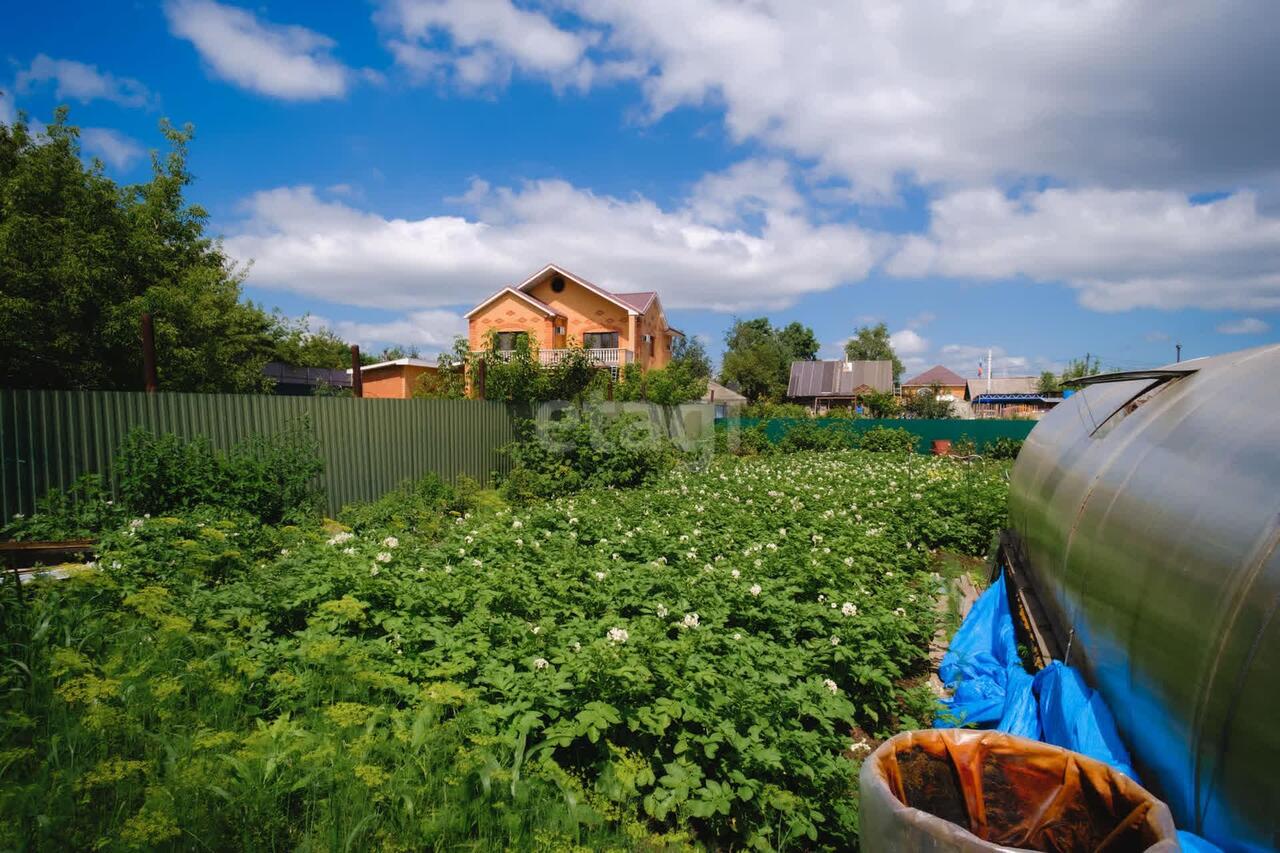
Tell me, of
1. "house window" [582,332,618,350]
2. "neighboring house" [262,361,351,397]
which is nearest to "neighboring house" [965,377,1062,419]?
"house window" [582,332,618,350]

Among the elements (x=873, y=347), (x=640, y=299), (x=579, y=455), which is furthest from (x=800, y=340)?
(x=579, y=455)

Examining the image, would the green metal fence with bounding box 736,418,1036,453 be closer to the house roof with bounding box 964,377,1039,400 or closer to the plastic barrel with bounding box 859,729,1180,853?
the plastic barrel with bounding box 859,729,1180,853

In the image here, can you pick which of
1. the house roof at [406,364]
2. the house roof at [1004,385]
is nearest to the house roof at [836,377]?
the house roof at [1004,385]

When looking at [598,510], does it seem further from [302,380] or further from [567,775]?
[302,380]

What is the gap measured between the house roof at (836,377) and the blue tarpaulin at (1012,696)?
5061 centimetres

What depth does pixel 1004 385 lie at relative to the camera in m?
70.1

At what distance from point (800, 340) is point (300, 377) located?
184ft

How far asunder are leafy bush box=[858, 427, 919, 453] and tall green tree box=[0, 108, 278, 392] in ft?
76.0

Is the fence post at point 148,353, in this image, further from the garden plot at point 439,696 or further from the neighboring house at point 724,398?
the neighboring house at point 724,398

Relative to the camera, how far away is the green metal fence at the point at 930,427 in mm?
25641

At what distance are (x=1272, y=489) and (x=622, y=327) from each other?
3122 cm

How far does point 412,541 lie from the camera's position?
6.20 meters

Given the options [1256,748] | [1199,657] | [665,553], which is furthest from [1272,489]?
[665,553]

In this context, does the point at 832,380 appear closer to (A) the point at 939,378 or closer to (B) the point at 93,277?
(A) the point at 939,378
